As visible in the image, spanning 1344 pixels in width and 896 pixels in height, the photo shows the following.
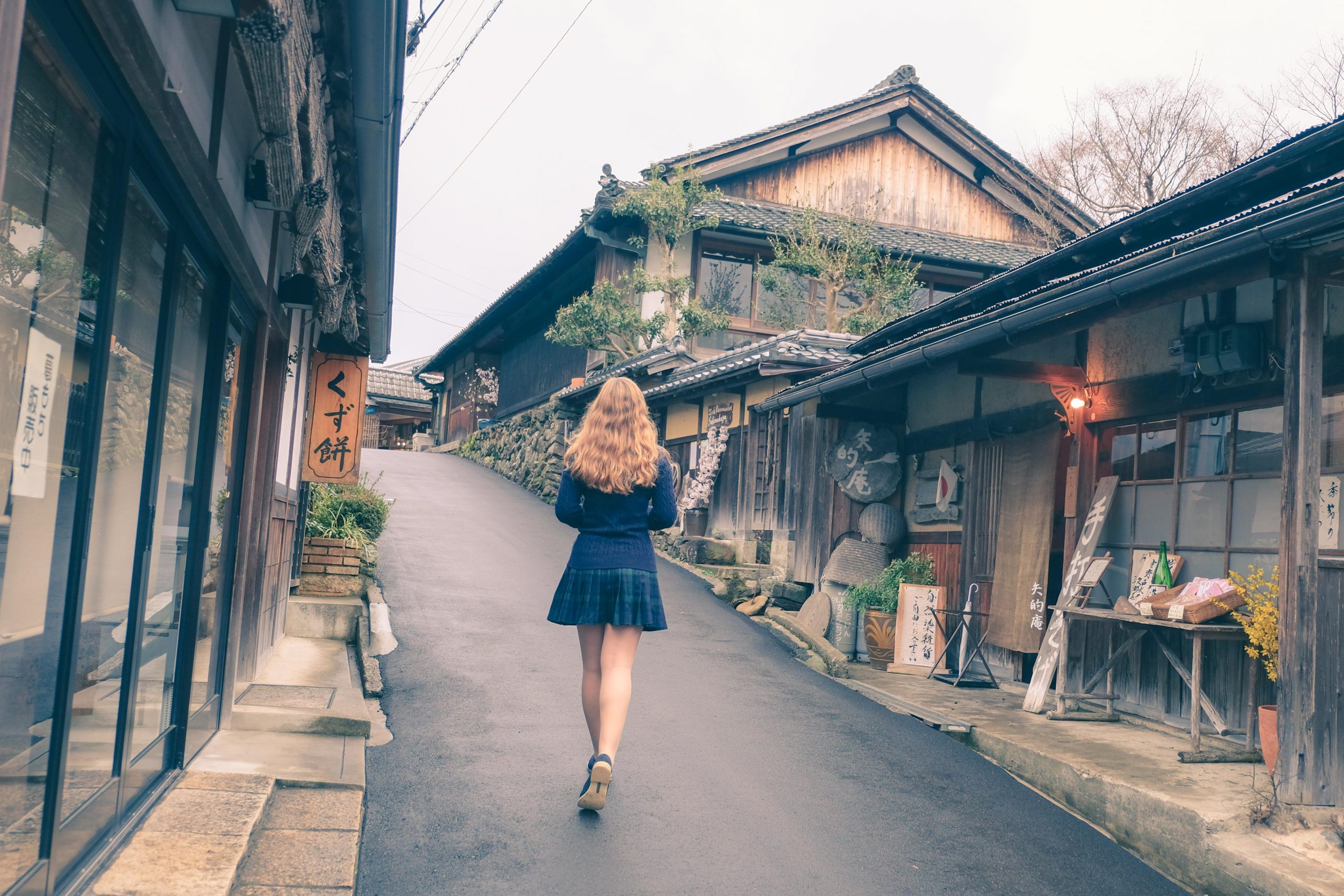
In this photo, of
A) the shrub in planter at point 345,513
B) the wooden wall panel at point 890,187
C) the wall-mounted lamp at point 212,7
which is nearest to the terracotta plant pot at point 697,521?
the shrub in planter at point 345,513

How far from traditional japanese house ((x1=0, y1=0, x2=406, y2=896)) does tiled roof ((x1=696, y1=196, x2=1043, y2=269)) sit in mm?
13903

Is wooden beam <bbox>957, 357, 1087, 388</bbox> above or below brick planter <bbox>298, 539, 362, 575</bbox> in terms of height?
above

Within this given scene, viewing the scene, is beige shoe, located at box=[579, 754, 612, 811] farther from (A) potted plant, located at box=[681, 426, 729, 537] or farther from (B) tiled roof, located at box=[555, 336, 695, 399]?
(B) tiled roof, located at box=[555, 336, 695, 399]

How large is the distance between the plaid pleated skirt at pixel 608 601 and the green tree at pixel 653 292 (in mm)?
13423

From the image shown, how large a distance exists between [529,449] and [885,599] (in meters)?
14.4

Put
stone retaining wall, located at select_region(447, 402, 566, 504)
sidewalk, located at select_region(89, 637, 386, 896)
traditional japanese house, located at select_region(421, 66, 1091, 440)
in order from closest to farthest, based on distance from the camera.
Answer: sidewalk, located at select_region(89, 637, 386, 896) < traditional japanese house, located at select_region(421, 66, 1091, 440) < stone retaining wall, located at select_region(447, 402, 566, 504)

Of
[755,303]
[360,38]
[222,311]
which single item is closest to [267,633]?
[222,311]

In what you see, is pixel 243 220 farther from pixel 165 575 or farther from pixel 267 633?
pixel 267 633

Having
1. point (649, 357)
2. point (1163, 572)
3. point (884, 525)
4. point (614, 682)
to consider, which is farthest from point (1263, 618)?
point (649, 357)

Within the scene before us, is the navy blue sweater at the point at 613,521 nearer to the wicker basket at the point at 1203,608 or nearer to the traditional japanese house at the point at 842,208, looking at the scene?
the wicker basket at the point at 1203,608

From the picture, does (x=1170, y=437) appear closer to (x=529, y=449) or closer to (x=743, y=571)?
(x=743, y=571)

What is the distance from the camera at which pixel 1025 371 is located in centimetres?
811

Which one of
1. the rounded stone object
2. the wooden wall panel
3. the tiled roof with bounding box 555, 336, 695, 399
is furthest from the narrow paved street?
the wooden wall panel

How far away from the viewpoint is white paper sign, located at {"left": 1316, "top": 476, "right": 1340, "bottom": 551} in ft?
17.9
